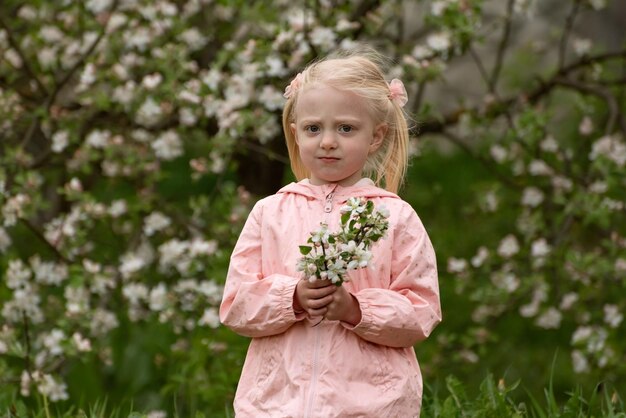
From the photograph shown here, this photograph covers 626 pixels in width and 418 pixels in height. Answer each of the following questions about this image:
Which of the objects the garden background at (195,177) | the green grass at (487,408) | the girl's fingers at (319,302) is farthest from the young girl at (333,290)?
the garden background at (195,177)

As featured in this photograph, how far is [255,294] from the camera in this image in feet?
8.18

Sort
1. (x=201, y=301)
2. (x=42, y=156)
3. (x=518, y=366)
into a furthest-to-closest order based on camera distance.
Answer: (x=518, y=366)
(x=42, y=156)
(x=201, y=301)

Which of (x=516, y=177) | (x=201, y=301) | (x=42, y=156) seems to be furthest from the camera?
(x=516, y=177)

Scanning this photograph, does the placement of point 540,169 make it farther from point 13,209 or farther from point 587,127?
point 13,209

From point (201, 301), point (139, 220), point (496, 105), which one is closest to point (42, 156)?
point (139, 220)

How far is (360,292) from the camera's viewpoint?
246cm

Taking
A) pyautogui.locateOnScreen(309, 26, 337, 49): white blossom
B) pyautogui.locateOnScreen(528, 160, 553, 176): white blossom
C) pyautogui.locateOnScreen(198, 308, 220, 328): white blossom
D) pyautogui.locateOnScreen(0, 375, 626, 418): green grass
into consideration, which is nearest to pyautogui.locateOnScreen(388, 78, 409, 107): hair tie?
pyautogui.locateOnScreen(0, 375, 626, 418): green grass

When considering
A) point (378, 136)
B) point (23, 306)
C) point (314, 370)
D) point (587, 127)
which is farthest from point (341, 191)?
point (587, 127)

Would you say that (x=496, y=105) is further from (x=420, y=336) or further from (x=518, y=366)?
(x=420, y=336)

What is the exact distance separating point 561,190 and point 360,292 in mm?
2350

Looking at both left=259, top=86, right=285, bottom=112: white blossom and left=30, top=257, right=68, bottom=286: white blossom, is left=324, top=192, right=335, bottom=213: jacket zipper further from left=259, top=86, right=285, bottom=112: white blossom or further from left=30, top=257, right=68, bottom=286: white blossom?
left=30, top=257, right=68, bottom=286: white blossom

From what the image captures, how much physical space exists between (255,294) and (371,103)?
0.49 m

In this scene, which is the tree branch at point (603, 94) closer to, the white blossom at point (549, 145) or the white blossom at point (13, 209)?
the white blossom at point (549, 145)

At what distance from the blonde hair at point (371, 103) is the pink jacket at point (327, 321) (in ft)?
0.40
